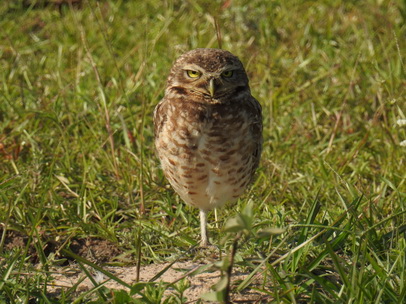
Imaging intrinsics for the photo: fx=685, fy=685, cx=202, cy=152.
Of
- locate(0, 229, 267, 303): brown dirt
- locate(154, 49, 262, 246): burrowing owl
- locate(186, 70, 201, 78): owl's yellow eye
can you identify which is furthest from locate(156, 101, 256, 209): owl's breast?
locate(0, 229, 267, 303): brown dirt

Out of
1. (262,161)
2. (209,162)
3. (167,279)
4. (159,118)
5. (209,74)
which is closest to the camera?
(167,279)

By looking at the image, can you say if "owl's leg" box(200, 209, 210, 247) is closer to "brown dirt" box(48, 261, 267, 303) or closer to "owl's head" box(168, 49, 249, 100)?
"brown dirt" box(48, 261, 267, 303)

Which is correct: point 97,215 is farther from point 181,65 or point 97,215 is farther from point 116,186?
point 181,65

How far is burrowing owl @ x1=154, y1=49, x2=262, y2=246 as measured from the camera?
303 centimetres

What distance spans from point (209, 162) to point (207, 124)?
18 cm

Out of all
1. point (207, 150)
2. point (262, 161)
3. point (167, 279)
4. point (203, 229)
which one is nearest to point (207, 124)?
point (207, 150)

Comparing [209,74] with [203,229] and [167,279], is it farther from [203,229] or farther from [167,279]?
[167,279]

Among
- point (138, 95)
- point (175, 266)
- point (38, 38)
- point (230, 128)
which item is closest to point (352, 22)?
point (138, 95)

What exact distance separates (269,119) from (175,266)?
1779 mm

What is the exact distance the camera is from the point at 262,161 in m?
4.06

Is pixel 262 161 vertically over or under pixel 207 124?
under

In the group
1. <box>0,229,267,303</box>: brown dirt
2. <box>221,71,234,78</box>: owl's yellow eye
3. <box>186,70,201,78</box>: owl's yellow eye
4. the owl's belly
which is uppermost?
<box>221,71,234,78</box>: owl's yellow eye

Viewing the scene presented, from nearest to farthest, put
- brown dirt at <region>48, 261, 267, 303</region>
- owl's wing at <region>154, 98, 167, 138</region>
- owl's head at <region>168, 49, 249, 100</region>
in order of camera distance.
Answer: brown dirt at <region>48, 261, 267, 303</region> → owl's head at <region>168, 49, 249, 100</region> → owl's wing at <region>154, 98, 167, 138</region>

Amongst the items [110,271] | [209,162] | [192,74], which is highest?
[192,74]
